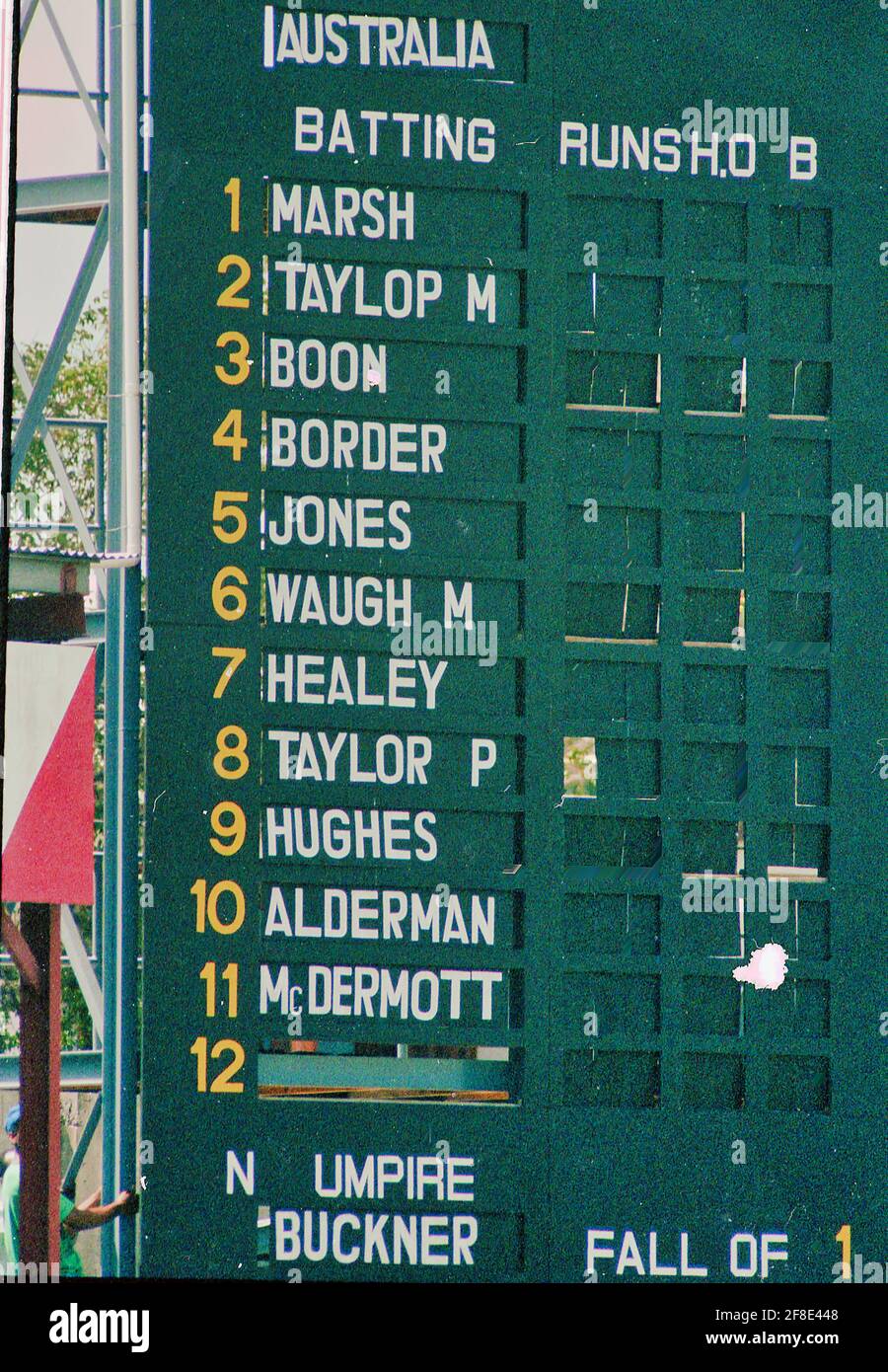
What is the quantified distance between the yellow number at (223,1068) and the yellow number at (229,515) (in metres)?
0.91

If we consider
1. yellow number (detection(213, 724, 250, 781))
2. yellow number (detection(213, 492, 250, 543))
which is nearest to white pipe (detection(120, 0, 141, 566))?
yellow number (detection(213, 492, 250, 543))

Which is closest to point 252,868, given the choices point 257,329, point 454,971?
point 454,971

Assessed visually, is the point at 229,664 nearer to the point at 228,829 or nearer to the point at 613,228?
the point at 228,829

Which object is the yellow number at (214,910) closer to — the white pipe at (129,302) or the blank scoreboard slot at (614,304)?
the white pipe at (129,302)

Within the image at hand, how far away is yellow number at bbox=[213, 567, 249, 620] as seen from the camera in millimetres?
3510

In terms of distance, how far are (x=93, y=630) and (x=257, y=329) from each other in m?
0.64

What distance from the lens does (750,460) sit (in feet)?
12.0

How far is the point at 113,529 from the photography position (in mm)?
3574

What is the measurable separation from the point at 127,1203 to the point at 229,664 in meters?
0.97

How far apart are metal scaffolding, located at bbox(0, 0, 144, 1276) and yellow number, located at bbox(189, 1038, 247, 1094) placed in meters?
0.12

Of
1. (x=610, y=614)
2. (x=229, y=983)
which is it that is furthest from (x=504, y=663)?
(x=229, y=983)

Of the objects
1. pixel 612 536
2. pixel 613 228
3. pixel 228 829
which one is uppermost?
pixel 613 228

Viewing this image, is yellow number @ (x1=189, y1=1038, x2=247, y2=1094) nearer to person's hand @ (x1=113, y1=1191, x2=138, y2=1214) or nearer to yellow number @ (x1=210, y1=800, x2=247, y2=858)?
person's hand @ (x1=113, y1=1191, x2=138, y2=1214)
